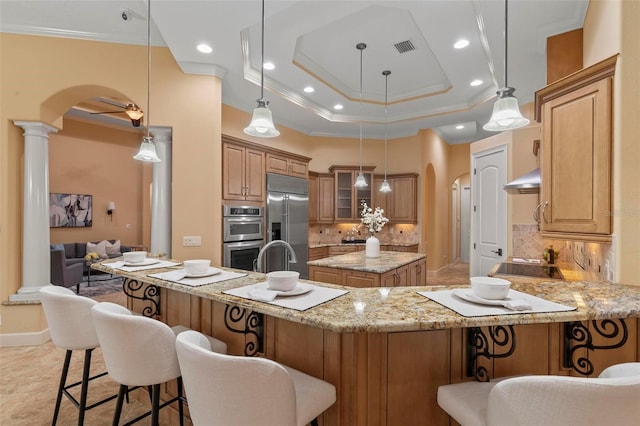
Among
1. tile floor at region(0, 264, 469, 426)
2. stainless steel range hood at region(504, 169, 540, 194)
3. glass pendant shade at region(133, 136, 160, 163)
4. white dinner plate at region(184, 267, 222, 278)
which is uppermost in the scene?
glass pendant shade at region(133, 136, 160, 163)

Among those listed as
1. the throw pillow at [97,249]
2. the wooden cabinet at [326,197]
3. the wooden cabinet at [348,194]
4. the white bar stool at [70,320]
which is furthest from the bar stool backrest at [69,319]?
the throw pillow at [97,249]

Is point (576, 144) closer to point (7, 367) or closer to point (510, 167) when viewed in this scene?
point (510, 167)

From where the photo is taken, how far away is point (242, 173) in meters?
4.39

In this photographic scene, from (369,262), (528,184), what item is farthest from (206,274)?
(528,184)

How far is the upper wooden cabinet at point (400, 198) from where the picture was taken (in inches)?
250

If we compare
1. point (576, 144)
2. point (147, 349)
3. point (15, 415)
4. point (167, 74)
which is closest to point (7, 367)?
point (15, 415)

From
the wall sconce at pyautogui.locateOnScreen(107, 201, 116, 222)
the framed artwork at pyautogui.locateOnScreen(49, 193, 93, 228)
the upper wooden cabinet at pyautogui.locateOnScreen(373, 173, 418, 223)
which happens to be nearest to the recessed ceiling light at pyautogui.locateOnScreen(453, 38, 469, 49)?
the upper wooden cabinet at pyautogui.locateOnScreen(373, 173, 418, 223)

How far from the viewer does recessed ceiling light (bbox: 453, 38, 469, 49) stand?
3188 millimetres

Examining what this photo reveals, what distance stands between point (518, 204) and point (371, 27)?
3216mm

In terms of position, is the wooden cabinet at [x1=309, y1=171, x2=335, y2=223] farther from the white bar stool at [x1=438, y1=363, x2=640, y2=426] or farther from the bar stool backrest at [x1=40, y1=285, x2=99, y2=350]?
the white bar stool at [x1=438, y1=363, x2=640, y2=426]

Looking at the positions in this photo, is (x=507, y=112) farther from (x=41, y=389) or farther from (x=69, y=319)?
(x=41, y=389)

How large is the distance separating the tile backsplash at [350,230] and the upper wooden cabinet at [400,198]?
312 millimetres

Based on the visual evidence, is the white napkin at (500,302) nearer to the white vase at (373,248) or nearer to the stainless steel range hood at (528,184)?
the stainless steel range hood at (528,184)

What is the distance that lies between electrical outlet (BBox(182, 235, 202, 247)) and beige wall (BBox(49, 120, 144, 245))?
18.9 feet
